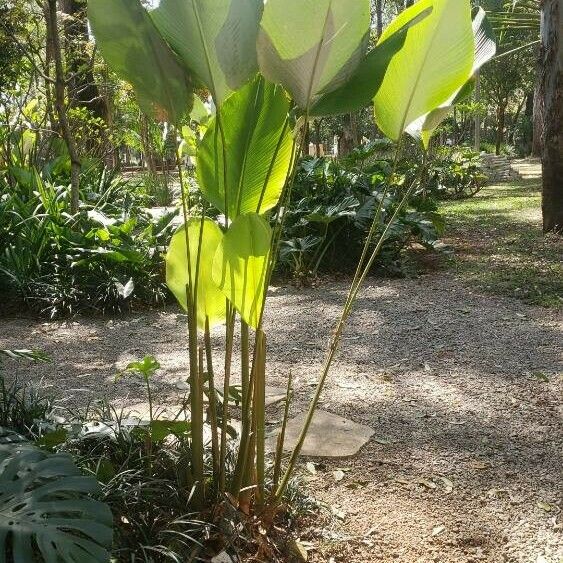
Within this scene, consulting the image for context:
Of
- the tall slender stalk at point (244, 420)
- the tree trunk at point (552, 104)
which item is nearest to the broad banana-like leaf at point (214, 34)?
the tall slender stalk at point (244, 420)

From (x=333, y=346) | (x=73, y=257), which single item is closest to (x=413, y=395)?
(x=333, y=346)

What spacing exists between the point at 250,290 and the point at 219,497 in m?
0.59

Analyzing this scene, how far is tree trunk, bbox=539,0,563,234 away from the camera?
278 inches

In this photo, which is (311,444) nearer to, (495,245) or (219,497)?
(219,497)

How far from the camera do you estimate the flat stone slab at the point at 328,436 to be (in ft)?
8.84

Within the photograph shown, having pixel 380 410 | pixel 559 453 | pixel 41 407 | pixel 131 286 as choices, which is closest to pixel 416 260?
pixel 131 286

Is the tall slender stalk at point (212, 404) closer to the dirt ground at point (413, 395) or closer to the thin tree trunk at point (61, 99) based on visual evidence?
the dirt ground at point (413, 395)

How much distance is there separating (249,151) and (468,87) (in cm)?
61

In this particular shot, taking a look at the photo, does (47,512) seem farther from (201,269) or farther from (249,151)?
(249,151)

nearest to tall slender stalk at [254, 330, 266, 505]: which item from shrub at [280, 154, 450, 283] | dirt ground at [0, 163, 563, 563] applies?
dirt ground at [0, 163, 563, 563]

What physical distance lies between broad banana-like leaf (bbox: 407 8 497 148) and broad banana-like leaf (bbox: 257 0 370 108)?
12.6 inches

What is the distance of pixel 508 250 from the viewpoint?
6.96 metres

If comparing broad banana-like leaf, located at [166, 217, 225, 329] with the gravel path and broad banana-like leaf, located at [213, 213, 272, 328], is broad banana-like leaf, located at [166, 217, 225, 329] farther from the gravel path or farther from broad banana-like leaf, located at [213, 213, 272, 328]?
the gravel path

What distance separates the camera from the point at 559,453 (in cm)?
269
